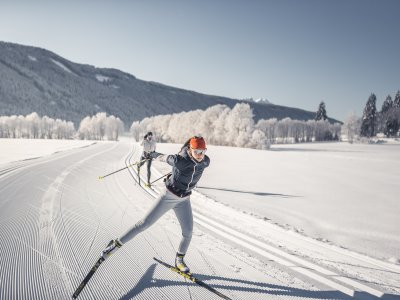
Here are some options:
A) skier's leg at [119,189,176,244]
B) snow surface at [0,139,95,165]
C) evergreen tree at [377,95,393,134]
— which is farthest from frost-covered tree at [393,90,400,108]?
skier's leg at [119,189,176,244]

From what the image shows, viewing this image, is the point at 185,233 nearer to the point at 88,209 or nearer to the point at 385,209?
the point at 88,209

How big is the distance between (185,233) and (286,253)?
2128 millimetres

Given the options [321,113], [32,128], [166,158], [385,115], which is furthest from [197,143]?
[32,128]

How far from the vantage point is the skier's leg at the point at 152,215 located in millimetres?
4000

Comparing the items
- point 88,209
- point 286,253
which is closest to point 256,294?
point 286,253

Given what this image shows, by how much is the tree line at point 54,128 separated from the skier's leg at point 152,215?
13523 centimetres

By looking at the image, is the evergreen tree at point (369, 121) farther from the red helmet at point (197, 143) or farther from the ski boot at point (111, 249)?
the ski boot at point (111, 249)

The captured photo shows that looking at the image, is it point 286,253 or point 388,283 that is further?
point 286,253

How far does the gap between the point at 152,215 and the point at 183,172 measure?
800mm

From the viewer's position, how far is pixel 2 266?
4121mm

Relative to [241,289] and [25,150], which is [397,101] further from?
[241,289]

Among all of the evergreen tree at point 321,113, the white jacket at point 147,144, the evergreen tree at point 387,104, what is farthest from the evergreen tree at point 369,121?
the white jacket at point 147,144

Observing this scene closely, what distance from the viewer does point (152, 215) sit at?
4.04m

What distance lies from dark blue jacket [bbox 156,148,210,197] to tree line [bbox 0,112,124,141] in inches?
5330
